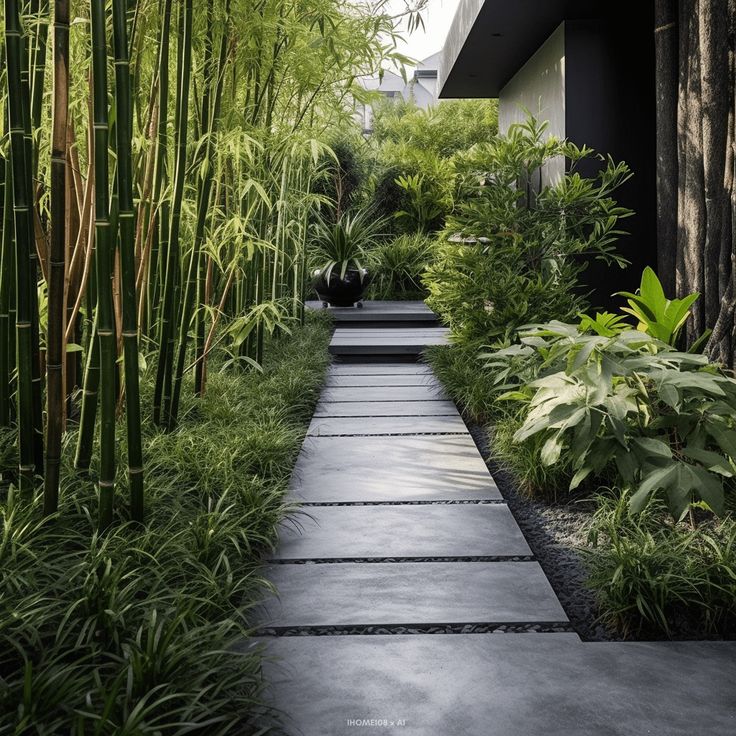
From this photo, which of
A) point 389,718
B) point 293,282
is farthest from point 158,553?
point 293,282

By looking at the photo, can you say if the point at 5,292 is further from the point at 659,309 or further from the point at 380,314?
the point at 380,314

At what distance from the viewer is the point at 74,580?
4.94 ft

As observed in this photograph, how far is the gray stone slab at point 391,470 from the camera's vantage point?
2.45 meters

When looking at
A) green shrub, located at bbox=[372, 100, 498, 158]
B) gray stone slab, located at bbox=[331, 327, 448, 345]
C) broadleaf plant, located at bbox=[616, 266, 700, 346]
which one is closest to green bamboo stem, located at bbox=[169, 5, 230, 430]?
broadleaf plant, located at bbox=[616, 266, 700, 346]

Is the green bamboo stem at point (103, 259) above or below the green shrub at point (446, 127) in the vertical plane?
below

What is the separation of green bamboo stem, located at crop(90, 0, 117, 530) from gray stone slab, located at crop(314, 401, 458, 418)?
6.20 feet

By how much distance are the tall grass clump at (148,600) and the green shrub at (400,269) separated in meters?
5.45

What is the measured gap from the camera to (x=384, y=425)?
3.39 m

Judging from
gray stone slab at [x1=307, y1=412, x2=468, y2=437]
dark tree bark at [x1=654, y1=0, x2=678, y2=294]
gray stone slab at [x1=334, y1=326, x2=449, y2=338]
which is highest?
dark tree bark at [x1=654, y1=0, x2=678, y2=294]

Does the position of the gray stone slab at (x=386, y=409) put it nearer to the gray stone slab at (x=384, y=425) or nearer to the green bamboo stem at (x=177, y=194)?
the gray stone slab at (x=384, y=425)

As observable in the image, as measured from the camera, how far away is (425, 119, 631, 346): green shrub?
3492mm

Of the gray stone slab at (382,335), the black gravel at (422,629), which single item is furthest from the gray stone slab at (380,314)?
the black gravel at (422,629)

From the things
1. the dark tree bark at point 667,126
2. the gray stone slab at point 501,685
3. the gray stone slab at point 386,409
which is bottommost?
the gray stone slab at point 501,685

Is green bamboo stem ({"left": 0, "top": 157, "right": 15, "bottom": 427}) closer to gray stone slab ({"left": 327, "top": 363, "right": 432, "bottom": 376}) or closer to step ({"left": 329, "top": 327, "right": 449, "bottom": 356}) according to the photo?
gray stone slab ({"left": 327, "top": 363, "right": 432, "bottom": 376})
